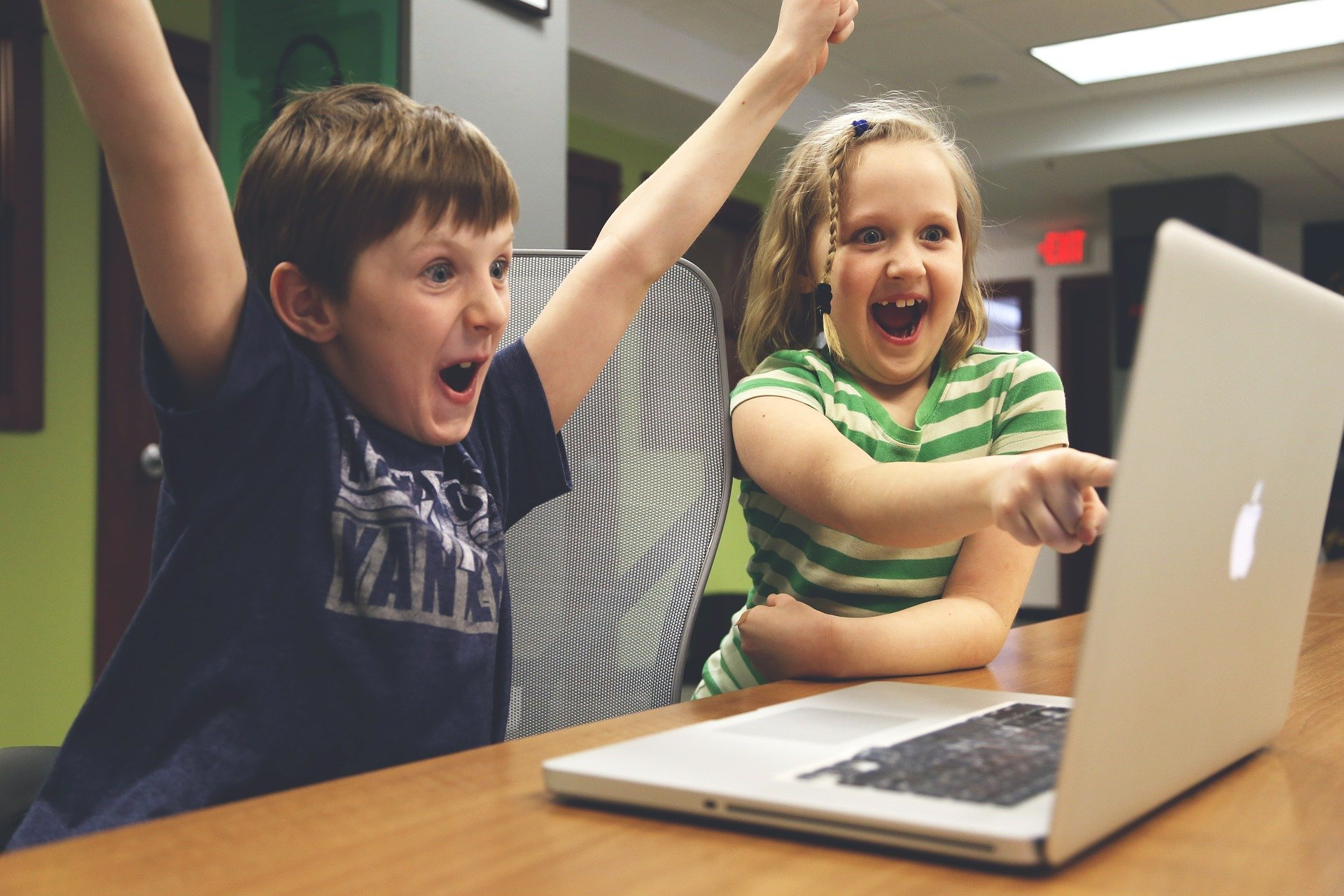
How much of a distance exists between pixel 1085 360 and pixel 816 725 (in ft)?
25.4

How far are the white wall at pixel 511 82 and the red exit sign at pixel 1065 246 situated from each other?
6222mm

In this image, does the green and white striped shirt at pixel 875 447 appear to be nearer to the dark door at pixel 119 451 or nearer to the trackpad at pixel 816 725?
the trackpad at pixel 816 725

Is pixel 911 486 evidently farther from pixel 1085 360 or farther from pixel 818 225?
pixel 1085 360

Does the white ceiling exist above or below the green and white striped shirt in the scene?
above

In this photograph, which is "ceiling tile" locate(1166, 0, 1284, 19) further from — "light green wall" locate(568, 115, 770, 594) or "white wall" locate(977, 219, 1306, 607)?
"white wall" locate(977, 219, 1306, 607)

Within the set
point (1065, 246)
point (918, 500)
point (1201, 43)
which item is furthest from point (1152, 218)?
point (918, 500)

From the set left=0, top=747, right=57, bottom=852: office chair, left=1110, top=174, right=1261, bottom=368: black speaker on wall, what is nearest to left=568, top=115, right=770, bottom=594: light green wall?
left=1110, top=174, right=1261, bottom=368: black speaker on wall

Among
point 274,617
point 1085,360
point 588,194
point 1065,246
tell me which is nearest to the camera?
point 274,617

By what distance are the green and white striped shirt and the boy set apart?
31 cm

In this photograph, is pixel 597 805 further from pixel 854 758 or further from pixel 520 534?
pixel 520 534

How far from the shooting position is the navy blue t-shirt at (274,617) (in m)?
0.71

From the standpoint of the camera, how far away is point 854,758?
21.1 inches

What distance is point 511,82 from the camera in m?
1.76

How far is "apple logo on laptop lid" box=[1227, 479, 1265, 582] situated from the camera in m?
0.53
